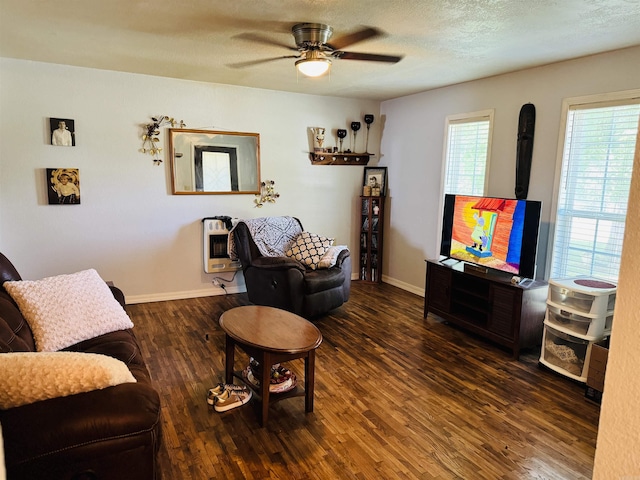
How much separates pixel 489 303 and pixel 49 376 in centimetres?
319

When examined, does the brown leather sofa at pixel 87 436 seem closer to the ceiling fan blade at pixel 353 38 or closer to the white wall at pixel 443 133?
the ceiling fan blade at pixel 353 38

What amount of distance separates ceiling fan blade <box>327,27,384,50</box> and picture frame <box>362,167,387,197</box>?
2561 millimetres

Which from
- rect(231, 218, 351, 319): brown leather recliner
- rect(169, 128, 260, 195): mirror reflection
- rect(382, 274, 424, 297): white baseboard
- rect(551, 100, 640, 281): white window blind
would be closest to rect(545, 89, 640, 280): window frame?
rect(551, 100, 640, 281): white window blind

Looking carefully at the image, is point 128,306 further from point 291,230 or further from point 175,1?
point 175,1

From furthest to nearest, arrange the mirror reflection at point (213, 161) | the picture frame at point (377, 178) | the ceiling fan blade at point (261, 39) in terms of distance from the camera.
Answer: the picture frame at point (377, 178)
the mirror reflection at point (213, 161)
the ceiling fan blade at point (261, 39)

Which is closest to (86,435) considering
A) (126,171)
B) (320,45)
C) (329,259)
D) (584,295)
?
(320,45)

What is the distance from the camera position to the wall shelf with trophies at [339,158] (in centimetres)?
526

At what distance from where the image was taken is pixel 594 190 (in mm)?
3293

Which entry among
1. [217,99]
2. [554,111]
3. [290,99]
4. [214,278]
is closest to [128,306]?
[214,278]

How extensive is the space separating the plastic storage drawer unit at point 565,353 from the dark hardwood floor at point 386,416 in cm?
8

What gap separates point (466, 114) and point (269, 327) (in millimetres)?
3113

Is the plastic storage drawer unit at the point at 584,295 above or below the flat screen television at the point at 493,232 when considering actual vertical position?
below

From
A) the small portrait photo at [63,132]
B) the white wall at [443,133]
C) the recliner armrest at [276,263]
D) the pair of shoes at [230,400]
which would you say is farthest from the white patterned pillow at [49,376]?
the white wall at [443,133]

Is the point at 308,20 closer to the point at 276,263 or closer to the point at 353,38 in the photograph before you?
the point at 353,38
